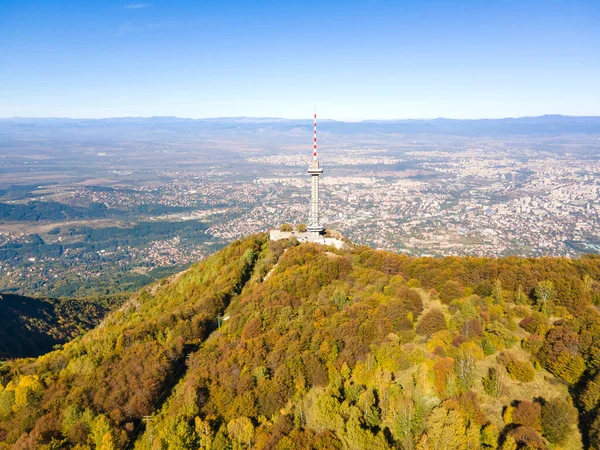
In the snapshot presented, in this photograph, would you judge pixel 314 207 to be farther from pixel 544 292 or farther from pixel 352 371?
pixel 352 371

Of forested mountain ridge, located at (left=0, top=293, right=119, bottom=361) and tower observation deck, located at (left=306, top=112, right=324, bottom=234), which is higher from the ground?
tower observation deck, located at (left=306, top=112, right=324, bottom=234)

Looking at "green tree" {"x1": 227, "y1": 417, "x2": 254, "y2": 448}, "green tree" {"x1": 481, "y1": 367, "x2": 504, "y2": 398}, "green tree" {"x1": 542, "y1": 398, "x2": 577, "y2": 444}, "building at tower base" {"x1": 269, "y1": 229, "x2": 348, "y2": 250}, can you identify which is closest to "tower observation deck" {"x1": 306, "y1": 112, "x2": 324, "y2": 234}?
"building at tower base" {"x1": 269, "y1": 229, "x2": 348, "y2": 250}

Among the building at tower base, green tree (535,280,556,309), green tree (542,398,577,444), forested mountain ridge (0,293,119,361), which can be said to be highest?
green tree (535,280,556,309)

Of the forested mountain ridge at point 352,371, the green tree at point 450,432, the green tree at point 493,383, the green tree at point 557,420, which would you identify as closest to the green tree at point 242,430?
the forested mountain ridge at point 352,371

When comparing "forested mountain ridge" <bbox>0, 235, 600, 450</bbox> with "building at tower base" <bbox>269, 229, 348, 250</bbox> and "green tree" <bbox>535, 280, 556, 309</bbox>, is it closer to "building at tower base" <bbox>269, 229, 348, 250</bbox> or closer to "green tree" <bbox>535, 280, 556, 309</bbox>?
"green tree" <bbox>535, 280, 556, 309</bbox>

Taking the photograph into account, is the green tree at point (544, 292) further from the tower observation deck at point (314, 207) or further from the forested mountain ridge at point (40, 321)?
the forested mountain ridge at point (40, 321)

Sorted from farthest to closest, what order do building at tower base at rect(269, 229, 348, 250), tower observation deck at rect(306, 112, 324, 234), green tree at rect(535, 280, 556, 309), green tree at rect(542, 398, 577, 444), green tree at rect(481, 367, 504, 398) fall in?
tower observation deck at rect(306, 112, 324, 234) → building at tower base at rect(269, 229, 348, 250) → green tree at rect(535, 280, 556, 309) → green tree at rect(481, 367, 504, 398) → green tree at rect(542, 398, 577, 444)

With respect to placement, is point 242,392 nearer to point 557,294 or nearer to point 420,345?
point 420,345
